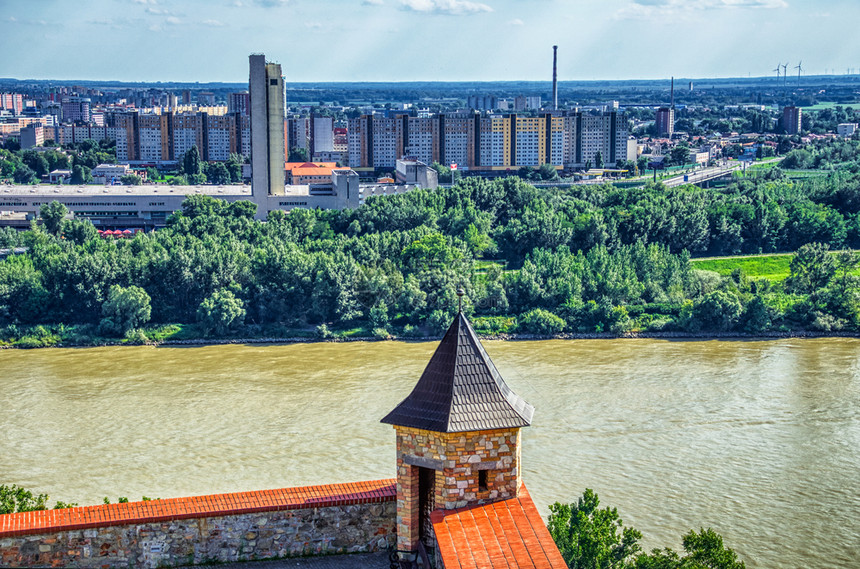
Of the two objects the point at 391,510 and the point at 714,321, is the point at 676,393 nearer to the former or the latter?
the point at 714,321

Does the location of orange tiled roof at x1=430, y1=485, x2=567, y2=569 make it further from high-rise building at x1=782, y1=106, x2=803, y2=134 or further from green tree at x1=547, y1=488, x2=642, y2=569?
high-rise building at x1=782, y1=106, x2=803, y2=134

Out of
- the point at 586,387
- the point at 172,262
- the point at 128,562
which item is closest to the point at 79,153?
the point at 172,262

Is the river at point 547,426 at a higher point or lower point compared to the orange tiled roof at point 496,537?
lower

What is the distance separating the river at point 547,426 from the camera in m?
9.48

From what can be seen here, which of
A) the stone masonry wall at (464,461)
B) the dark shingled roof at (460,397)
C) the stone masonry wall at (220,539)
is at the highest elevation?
the dark shingled roof at (460,397)

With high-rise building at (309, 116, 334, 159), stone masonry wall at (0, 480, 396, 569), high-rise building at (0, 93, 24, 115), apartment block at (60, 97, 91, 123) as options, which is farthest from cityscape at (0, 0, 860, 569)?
high-rise building at (0, 93, 24, 115)

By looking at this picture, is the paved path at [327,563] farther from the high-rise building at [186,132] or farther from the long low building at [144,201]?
the high-rise building at [186,132]

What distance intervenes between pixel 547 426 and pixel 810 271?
913 cm

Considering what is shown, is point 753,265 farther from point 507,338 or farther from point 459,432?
point 459,432

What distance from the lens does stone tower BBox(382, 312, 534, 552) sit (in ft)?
15.1

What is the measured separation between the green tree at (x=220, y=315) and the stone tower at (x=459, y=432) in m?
12.3

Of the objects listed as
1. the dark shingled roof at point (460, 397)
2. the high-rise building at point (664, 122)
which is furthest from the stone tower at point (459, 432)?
the high-rise building at point (664, 122)

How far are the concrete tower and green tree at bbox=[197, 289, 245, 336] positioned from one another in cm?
1102

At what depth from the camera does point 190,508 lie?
4887 mm
